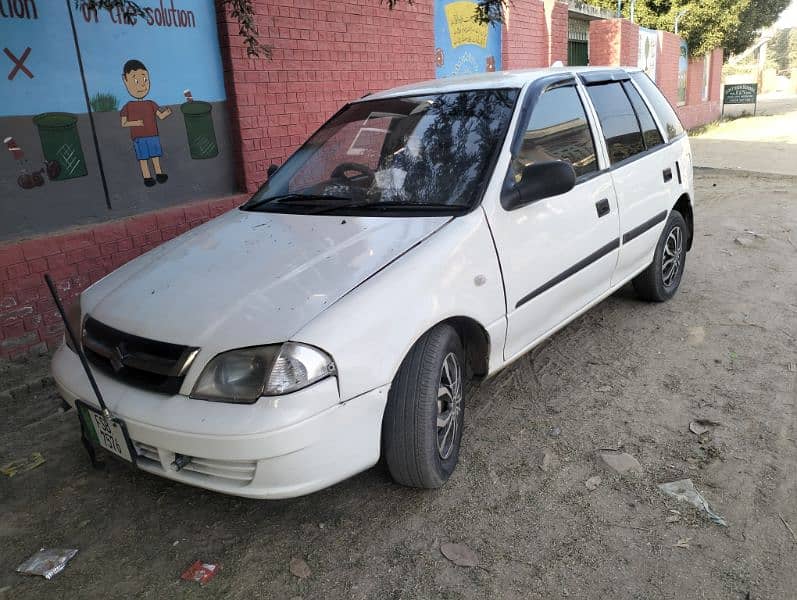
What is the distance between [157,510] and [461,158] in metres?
2.17

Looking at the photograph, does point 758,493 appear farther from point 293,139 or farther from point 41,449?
point 293,139

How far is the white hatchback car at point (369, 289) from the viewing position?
229 cm

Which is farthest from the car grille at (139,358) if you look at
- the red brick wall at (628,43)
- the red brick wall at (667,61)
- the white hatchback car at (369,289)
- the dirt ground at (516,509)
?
the red brick wall at (628,43)

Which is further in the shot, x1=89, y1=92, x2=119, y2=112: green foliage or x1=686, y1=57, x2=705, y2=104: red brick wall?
x1=686, y1=57, x2=705, y2=104: red brick wall

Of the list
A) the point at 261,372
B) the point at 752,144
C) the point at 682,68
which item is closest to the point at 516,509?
the point at 261,372

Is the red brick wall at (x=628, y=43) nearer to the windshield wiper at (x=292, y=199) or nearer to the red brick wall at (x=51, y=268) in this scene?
the red brick wall at (x=51, y=268)

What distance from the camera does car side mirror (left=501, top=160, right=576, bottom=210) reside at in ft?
9.82

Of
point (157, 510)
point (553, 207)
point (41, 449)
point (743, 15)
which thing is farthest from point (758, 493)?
point (743, 15)

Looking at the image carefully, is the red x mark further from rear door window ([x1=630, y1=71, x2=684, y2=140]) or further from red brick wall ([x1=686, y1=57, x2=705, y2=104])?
red brick wall ([x1=686, y1=57, x2=705, y2=104])

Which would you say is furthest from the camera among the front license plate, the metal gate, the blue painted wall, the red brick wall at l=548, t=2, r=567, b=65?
the metal gate

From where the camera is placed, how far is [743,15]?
68.6 feet

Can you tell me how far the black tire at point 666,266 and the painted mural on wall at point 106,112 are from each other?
3.94m

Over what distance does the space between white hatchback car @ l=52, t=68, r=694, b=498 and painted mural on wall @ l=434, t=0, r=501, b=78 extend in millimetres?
5287

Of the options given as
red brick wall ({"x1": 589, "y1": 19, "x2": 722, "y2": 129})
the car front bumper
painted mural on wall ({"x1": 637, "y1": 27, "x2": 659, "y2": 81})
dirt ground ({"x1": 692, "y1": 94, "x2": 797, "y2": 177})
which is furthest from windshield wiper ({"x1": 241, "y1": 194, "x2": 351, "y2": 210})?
painted mural on wall ({"x1": 637, "y1": 27, "x2": 659, "y2": 81})
